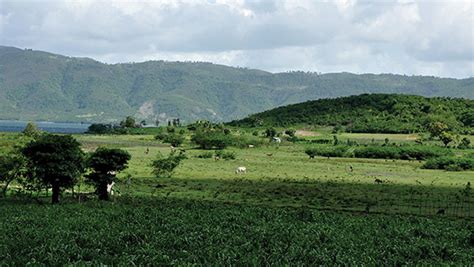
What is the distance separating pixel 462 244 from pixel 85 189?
127ft

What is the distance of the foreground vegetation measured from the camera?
29.7 m

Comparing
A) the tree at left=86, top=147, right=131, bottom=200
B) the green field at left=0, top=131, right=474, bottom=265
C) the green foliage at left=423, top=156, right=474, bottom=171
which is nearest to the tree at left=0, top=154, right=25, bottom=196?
the green field at left=0, top=131, right=474, bottom=265

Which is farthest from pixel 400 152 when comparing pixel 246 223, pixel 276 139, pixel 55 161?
pixel 246 223

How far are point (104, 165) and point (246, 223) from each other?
18704mm

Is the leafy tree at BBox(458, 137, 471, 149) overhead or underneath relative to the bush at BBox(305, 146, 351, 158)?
overhead

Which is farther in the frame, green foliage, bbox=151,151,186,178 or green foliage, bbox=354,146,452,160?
green foliage, bbox=354,146,452,160

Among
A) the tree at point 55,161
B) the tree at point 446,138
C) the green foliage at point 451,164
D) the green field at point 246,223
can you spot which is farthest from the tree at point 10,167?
the tree at point 446,138

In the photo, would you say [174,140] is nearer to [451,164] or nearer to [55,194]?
[451,164]

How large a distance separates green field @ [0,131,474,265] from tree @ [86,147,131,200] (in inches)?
72.6

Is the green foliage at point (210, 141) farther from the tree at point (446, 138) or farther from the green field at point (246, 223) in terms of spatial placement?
the green field at point (246, 223)

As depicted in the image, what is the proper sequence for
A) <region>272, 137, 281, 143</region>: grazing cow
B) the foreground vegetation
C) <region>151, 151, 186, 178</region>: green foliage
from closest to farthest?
the foreground vegetation < <region>151, 151, 186, 178</region>: green foliage < <region>272, 137, 281, 143</region>: grazing cow

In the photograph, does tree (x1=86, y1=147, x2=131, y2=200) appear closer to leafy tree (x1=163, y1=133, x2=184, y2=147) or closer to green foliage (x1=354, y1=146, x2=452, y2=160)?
green foliage (x1=354, y1=146, x2=452, y2=160)

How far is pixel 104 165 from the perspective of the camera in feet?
180

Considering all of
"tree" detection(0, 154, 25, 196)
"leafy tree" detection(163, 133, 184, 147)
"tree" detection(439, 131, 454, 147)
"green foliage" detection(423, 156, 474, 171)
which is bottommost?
"green foliage" detection(423, 156, 474, 171)
